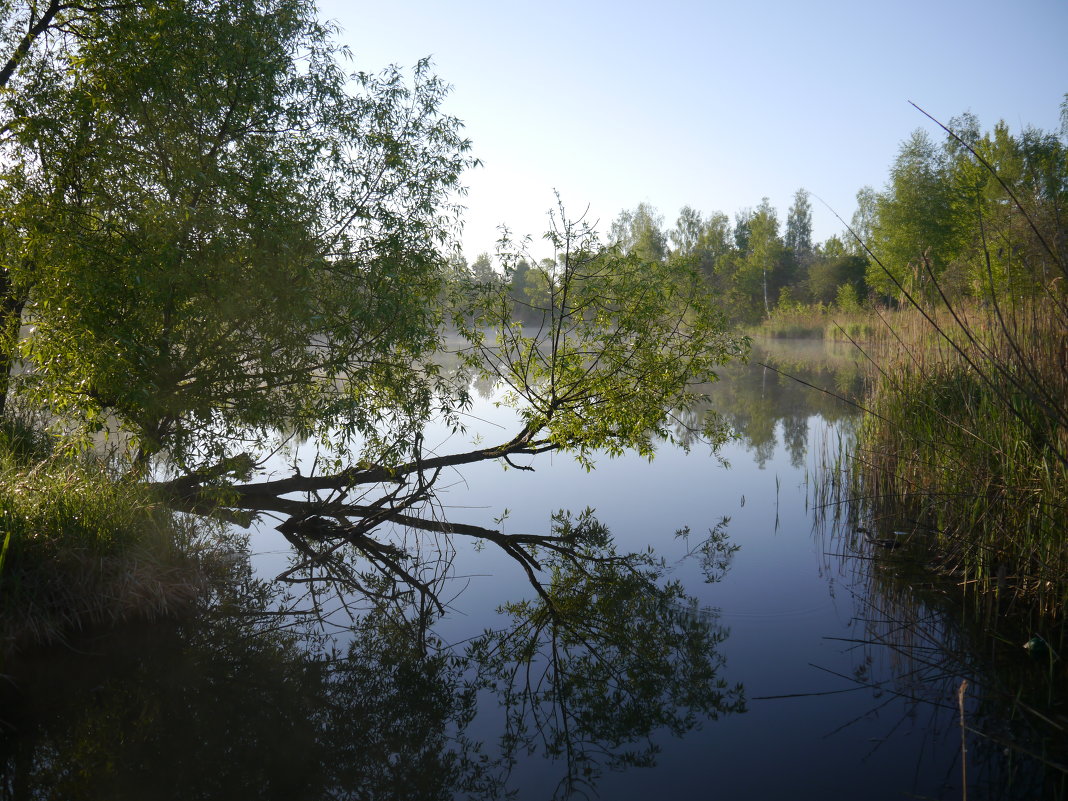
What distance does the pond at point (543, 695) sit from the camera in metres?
4.04

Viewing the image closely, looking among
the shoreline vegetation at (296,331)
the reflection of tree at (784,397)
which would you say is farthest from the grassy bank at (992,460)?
the reflection of tree at (784,397)

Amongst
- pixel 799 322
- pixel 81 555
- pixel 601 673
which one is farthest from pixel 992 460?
pixel 799 322

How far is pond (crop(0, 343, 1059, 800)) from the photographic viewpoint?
4.04 m

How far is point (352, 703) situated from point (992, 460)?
211 inches

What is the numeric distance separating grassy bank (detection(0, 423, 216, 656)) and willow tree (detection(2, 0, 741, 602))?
A: 69cm

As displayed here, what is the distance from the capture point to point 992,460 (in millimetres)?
6242

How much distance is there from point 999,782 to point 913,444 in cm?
485

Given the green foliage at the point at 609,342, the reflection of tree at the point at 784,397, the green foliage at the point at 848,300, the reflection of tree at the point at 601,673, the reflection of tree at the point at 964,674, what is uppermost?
the green foliage at the point at 848,300

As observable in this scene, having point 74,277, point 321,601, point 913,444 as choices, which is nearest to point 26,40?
point 74,277

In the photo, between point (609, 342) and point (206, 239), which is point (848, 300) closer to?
point (609, 342)

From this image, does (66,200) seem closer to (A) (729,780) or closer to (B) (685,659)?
(B) (685,659)

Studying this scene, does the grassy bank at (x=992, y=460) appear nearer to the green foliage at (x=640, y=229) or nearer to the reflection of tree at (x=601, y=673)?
the reflection of tree at (x=601, y=673)

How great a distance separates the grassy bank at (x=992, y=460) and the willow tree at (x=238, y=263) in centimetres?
255

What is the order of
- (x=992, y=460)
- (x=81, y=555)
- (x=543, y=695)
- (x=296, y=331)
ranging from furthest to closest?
(x=296, y=331) → (x=992, y=460) → (x=81, y=555) → (x=543, y=695)
